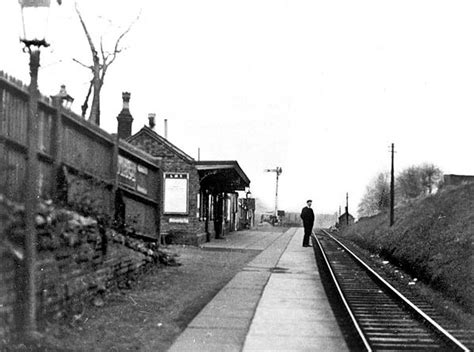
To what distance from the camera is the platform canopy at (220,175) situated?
24.4m

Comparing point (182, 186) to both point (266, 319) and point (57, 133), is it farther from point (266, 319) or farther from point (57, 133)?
point (57, 133)

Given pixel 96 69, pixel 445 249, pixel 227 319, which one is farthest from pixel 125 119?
pixel 227 319

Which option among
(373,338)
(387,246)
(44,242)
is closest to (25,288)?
(44,242)

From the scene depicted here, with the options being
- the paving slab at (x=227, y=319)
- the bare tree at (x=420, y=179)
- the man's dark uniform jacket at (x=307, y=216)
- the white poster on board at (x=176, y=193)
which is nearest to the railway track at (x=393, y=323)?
the paving slab at (x=227, y=319)

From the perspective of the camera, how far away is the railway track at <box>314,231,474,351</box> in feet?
25.6

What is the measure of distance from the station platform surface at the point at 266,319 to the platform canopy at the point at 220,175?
10007mm

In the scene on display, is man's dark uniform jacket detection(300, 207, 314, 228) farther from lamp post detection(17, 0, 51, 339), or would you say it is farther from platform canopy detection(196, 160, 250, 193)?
lamp post detection(17, 0, 51, 339)

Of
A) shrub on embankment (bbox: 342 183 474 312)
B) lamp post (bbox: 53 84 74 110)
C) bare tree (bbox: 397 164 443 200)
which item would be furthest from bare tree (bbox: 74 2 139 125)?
bare tree (bbox: 397 164 443 200)

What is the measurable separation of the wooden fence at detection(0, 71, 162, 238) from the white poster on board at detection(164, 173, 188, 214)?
30.3 feet

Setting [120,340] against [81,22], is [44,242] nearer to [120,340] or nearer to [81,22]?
[120,340]

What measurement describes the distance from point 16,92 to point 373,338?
5.33 metres

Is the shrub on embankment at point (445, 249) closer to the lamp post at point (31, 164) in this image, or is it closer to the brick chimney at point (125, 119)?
the lamp post at point (31, 164)

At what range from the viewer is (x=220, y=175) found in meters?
26.8

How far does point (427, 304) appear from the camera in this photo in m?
11.6
